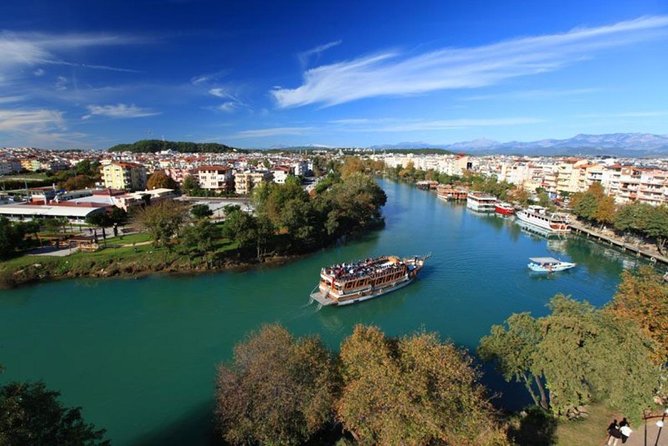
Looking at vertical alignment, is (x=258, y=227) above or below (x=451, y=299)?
above

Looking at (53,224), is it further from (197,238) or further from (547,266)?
(547,266)

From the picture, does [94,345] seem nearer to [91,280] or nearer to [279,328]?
[91,280]

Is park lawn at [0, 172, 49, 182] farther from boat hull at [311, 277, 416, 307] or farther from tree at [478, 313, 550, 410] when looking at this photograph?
tree at [478, 313, 550, 410]

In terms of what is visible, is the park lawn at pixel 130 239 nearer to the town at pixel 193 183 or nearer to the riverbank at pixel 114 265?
the riverbank at pixel 114 265

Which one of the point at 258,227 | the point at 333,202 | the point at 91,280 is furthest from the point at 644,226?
the point at 91,280

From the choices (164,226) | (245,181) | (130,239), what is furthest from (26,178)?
(164,226)

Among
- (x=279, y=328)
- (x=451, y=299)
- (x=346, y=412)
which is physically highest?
(x=279, y=328)

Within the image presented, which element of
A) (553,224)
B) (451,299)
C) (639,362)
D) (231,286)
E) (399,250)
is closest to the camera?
(639,362)
